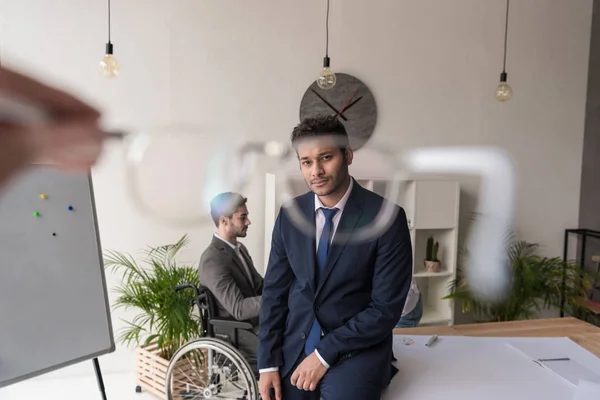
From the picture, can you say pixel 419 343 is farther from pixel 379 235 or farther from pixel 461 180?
pixel 461 180

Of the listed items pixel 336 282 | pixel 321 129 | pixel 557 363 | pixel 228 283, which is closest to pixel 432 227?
pixel 557 363

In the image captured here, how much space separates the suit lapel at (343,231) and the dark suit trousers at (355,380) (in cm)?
20

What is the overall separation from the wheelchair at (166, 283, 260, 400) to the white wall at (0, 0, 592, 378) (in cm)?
68

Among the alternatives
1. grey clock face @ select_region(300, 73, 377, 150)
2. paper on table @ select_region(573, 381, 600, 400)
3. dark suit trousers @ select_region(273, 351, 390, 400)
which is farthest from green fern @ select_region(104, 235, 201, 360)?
paper on table @ select_region(573, 381, 600, 400)

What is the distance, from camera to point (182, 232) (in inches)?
96.9

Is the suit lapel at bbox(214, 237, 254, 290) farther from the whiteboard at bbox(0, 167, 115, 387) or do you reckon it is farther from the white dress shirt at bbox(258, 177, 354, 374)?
the white dress shirt at bbox(258, 177, 354, 374)

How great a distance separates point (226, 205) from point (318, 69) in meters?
1.06

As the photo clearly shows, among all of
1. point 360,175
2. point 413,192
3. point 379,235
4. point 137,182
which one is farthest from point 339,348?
point 413,192

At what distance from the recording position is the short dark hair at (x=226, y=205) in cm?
190

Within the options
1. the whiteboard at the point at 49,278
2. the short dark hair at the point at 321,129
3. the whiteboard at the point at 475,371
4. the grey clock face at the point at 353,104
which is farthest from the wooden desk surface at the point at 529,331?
the grey clock face at the point at 353,104

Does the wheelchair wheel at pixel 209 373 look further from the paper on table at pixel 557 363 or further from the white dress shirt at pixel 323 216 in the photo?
the paper on table at pixel 557 363

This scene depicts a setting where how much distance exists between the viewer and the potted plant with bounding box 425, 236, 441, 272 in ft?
8.56

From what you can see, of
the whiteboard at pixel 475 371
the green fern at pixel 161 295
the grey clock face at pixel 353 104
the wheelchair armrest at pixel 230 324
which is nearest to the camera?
the whiteboard at pixel 475 371

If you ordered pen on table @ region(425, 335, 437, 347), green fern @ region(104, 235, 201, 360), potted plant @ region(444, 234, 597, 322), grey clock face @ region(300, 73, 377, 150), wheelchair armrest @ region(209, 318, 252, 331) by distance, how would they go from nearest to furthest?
1. pen on table @ region(425, 335, 437, 347)
2. wheelchair armrest @ region(209, 318, 252, 331)
3. green fern @ region(104, 235, 201, 360)
4. grey clock face @ region(300, 73, 377, 150)
5. potted plant @ region(444, 234, 597, 322)
